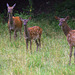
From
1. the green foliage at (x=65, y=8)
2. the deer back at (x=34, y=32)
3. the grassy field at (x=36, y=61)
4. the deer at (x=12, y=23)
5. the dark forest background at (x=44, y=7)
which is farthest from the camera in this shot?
the dark forest background at (x=44, y=7)

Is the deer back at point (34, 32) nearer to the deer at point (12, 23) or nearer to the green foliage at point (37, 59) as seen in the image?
the green foliage at point (37, 59)

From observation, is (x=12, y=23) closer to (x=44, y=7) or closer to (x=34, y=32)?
(x=34, y=32)

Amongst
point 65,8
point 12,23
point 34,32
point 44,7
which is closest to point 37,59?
point 34,32

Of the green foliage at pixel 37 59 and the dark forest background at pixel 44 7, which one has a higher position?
the dark forest background at pixel 44 7

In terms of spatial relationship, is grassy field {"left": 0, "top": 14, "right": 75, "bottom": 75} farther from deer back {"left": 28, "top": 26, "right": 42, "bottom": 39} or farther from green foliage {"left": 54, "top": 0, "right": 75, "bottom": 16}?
green foliage {"left": 54, "top": 0, "right": 75, "bottom": 16}

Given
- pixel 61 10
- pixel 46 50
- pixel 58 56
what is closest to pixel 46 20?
pixel 61 10

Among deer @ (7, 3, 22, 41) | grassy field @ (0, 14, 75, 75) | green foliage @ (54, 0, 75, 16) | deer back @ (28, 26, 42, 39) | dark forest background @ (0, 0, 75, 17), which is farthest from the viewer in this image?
dark forest background @ (0, 0, 75, 17)

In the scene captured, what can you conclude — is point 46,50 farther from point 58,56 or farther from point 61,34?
point 61,34

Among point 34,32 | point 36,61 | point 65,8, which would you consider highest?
point 65,8

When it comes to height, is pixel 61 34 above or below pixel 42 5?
below

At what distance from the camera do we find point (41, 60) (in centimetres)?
642

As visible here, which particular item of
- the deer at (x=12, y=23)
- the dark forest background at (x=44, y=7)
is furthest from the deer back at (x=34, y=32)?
the dark forest background at (x=44, y=7)

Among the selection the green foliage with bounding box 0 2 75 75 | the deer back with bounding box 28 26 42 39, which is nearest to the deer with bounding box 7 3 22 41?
the green foliage with bounding box 0 2 75 75

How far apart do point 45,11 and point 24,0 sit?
77.8 inches
